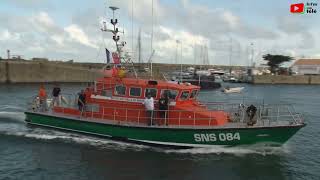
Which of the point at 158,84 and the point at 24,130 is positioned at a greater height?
the point at 158,84

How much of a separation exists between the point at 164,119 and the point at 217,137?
7.64 feet

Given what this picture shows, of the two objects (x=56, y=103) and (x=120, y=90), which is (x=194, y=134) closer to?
(x=120, y=90)

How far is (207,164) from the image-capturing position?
15531mm

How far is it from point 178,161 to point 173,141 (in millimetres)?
1316

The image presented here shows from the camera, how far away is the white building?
109m

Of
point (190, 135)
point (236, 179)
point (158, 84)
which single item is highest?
point (158, 84)

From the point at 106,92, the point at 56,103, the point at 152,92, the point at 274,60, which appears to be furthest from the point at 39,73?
the point at 274,60

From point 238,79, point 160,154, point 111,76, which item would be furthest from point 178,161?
point 238,79

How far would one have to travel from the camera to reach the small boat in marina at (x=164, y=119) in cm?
1648

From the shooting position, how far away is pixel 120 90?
18.0 meters

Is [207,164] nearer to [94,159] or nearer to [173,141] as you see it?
[173,141]

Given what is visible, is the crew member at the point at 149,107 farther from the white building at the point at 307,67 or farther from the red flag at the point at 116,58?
the white building at the point at 307,67

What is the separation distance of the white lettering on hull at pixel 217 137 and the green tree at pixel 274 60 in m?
90.8

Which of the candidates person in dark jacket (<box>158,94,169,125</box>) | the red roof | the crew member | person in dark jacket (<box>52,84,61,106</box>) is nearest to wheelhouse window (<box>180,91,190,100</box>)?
person in dark jacket (<box>158,94,169,125</box>)
